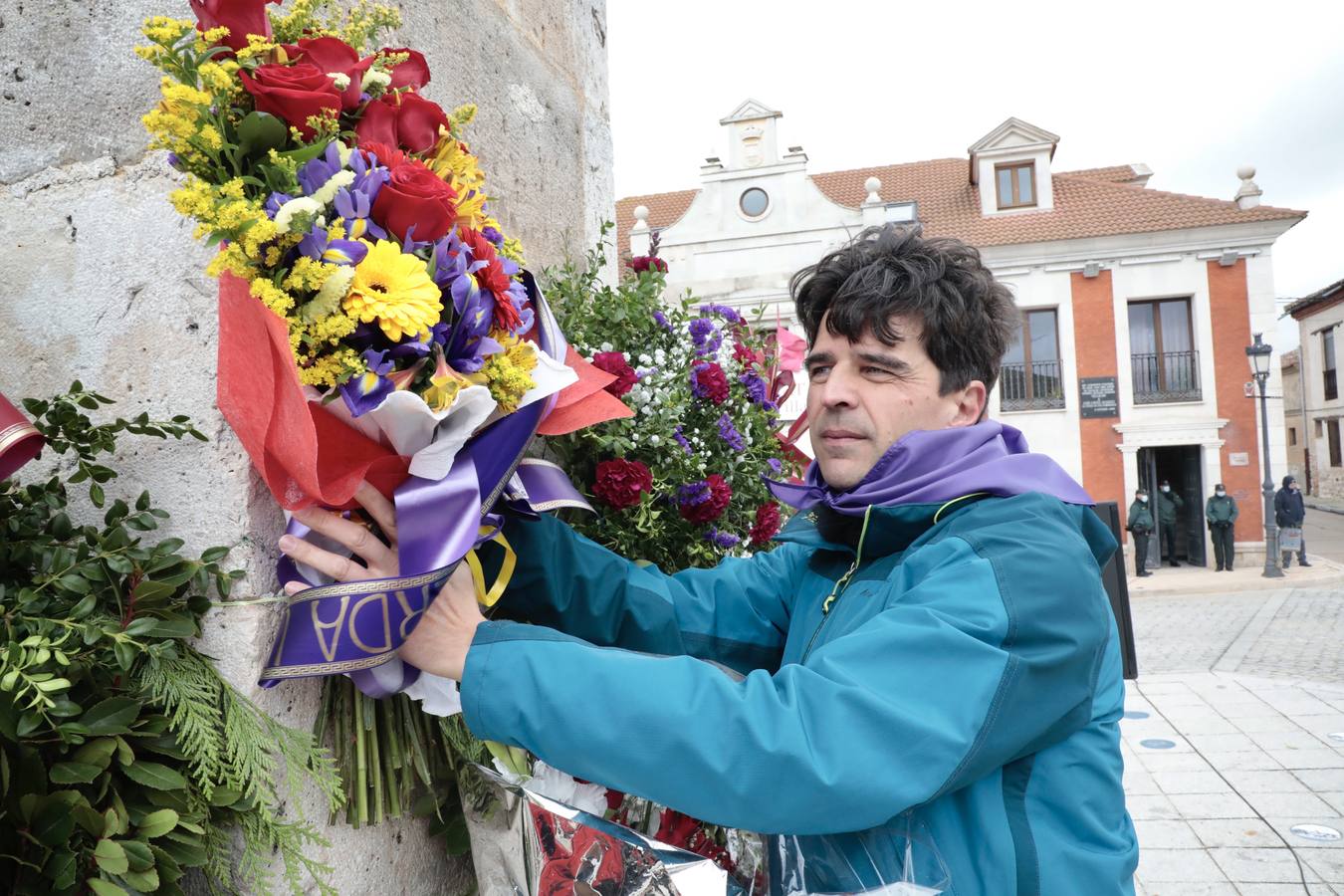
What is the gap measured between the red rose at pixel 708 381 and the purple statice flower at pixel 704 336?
80 millimetres

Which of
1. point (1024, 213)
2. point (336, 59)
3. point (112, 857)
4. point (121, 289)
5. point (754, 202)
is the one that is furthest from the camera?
point (754, 202)

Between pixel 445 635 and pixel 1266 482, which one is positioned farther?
pixel 1266 482

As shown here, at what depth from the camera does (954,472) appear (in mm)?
1567

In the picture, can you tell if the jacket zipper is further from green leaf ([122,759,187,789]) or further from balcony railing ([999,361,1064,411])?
balcony railing ([999,361,1064,411])

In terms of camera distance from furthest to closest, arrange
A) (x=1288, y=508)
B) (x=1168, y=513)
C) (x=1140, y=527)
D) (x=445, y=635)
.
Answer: (x=1168, y=513) → (x=1140, y=527) → (x=1288, y=508) → (x=445, y=635)

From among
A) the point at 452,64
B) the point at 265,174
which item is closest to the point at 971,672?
the point at 265,174

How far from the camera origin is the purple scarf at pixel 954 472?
5.00 feet

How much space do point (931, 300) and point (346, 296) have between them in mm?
1134

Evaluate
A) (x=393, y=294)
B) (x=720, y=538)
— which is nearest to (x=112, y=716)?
(x=393, y=294)

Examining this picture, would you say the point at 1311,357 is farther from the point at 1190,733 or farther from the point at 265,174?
the point at 265,174

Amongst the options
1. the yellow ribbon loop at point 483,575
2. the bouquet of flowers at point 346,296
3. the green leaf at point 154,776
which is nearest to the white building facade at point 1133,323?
the yellow ribbon loop at point 483,575

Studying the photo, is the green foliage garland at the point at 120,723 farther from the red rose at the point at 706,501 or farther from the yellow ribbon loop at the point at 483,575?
the red rose at the point at 706,501

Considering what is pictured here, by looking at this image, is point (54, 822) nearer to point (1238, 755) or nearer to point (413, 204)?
→ point (413, 204)

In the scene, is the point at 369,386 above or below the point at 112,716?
above
